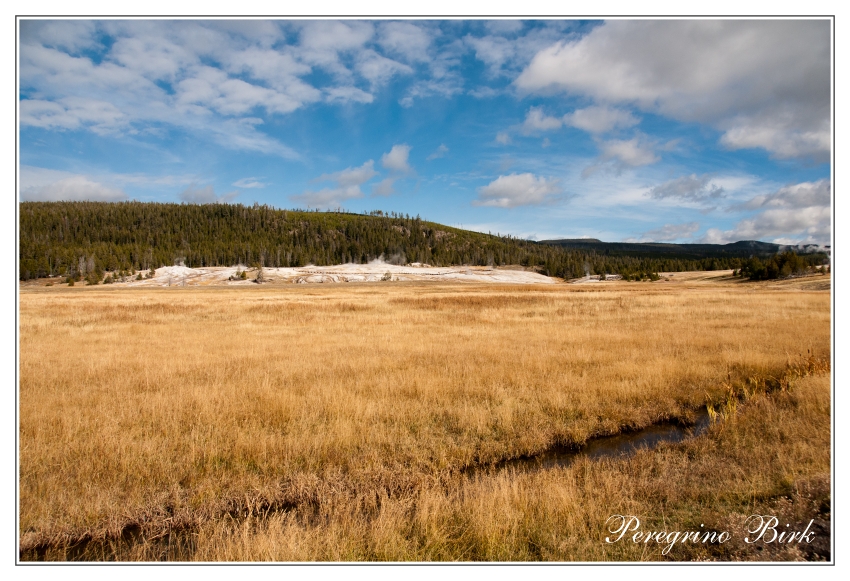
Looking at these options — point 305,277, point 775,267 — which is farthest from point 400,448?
point 305,277

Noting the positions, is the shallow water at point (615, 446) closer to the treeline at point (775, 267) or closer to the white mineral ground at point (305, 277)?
the treeline at point (775, 267)

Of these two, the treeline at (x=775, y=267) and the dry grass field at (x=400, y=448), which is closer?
the dry grass field at (x=400, y=448)

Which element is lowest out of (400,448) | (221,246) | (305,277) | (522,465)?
(522,465)

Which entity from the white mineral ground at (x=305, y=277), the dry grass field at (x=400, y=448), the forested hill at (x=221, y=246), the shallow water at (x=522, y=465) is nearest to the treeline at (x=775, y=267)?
the forested hill at (x=221, y=246)

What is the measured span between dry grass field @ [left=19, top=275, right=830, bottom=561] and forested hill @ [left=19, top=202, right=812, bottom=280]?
120m

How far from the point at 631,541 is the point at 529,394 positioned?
510 centimetres

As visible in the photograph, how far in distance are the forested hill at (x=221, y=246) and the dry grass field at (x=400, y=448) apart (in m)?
120

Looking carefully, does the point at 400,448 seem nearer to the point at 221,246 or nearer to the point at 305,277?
the point at 305,277

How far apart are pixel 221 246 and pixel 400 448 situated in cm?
17488

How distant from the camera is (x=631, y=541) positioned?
4605mm

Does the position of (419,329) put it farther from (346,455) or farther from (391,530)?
(391,530)

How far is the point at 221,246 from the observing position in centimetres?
15962

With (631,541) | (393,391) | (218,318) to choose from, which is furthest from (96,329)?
(631,541)

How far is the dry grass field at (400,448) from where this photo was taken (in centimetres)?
470
